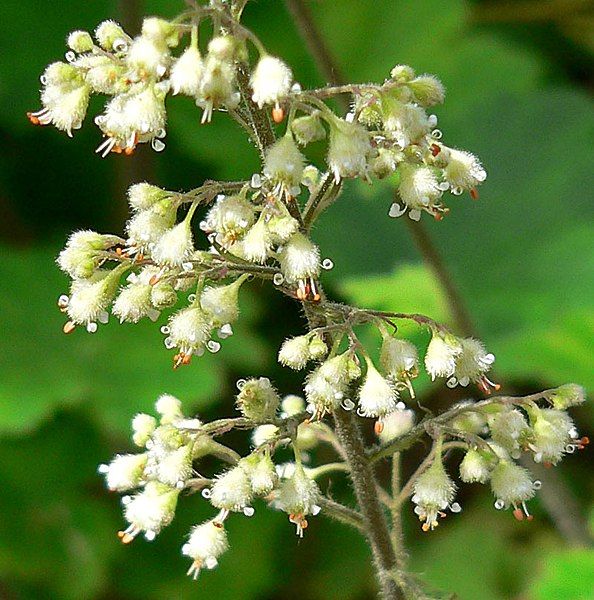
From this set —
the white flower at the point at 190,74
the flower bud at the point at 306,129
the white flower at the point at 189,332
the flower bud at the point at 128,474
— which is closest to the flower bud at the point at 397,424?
the flower bud at the point at 128,474

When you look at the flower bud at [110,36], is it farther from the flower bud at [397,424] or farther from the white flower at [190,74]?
the flower bud at [397,424]

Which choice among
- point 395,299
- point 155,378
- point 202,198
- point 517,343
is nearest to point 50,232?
point 155,378

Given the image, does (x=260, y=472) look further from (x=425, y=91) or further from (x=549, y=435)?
(x=425, y=91)

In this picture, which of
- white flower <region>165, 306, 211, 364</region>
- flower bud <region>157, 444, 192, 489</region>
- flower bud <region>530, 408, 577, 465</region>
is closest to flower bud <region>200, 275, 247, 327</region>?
white flower <region>165, 306, 211, 364</region>

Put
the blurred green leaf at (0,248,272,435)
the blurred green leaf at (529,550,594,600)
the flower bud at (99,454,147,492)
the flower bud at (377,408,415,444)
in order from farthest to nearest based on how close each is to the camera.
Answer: the blurred green leaf at (0,248,272,435), the blurred green leaf at (529,550,594,600), the flower bud at (377,408,415,444), the flower bud at (99,454,147,492)

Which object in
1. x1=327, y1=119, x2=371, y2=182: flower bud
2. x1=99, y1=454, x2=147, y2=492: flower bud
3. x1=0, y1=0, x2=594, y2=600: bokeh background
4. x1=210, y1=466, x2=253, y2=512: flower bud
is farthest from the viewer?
x1=0, y1=0, x2=594, y2=600: bokeh background

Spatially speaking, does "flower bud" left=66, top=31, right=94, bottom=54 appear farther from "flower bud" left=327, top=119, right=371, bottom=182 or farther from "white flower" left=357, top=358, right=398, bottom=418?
"white flower" left=357, top=358, right=398, bottom=418

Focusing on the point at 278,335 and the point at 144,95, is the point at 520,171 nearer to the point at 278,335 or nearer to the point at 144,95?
Answer: the point at 278,335

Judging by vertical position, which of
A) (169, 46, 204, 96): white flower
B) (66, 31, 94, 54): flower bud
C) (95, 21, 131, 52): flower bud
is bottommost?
(169, 46, 204, 96): white flower
